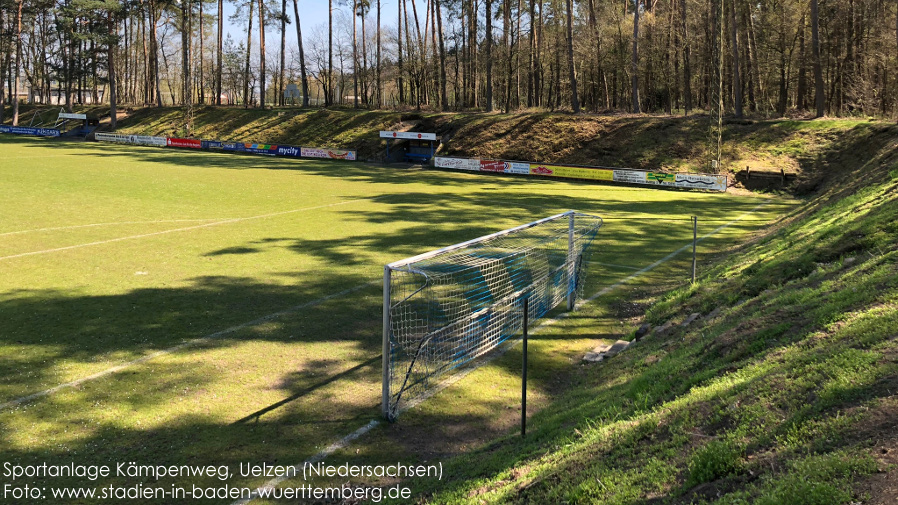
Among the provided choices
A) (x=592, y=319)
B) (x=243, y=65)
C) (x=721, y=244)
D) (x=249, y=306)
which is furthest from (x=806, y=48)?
(x=243, y=65)

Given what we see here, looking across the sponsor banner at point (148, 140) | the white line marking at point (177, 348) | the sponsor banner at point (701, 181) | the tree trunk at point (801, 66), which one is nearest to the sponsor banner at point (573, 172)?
the sponsor banner at point (701, 181)

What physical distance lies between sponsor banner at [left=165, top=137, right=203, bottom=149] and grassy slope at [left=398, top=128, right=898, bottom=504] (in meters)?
55.5

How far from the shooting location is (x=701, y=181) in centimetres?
3459

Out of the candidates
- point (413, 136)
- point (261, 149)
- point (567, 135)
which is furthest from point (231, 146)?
point (567, 135)

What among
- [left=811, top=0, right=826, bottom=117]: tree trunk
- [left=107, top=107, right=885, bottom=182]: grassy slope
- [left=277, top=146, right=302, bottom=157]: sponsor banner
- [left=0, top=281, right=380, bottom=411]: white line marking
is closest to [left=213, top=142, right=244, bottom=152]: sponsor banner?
[left=107, top=107, right=885, bottom=182]: grassy slope

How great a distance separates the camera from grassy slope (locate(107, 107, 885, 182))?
36.0 metres

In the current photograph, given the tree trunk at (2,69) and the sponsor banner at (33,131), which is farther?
the tree trunk at (2,69)

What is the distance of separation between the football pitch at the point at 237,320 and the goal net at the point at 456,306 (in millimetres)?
356

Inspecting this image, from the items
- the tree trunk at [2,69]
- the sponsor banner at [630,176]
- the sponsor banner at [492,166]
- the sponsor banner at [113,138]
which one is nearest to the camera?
the sponsor banner at [630,176]

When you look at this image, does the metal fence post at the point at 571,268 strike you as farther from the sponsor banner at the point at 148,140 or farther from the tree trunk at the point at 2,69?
the tree trunk at the point at 2,69

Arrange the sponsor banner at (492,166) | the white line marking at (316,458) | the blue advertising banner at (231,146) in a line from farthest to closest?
the blue advertising banner at (231,146)
the sponsor banner at (492,166)
the white line marking at (316,458)

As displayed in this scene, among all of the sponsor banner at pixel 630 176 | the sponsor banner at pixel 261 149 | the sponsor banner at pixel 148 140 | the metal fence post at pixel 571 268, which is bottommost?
the metal fence post at pixel 571 268

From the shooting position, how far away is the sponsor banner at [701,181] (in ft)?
111

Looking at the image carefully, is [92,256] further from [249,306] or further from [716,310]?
[716,310]
